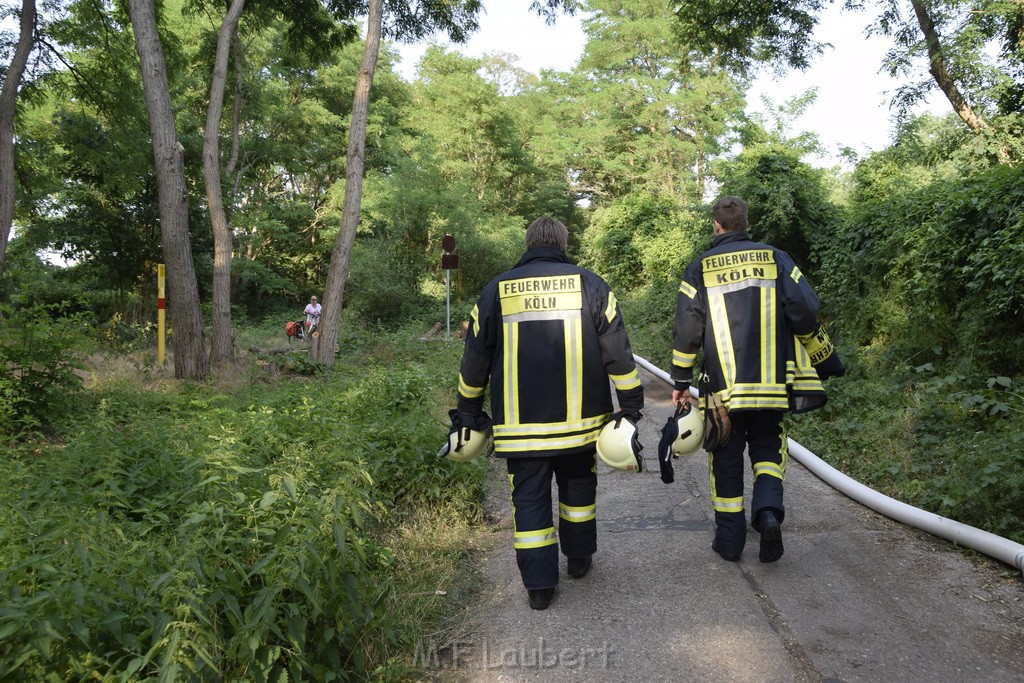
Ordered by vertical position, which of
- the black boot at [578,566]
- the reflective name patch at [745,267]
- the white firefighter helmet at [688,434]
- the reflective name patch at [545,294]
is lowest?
the black boot at [578,566]

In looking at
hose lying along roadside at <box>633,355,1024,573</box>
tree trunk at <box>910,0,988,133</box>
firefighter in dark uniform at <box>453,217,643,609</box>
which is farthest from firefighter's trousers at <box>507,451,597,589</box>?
tree trunk at <box>910,0,988,133</box>

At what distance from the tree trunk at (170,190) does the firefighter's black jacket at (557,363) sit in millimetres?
9118

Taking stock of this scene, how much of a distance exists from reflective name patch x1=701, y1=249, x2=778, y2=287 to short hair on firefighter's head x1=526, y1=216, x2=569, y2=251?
3.11 ft

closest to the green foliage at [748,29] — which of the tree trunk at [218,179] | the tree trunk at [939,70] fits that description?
the tree trunk at [939,70]

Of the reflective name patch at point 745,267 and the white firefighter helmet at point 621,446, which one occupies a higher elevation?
the reflective name patch at point 745,267

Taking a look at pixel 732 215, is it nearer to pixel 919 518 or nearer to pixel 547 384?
pixel 547 384

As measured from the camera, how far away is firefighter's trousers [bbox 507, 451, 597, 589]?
148 inches

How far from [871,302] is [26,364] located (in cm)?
959

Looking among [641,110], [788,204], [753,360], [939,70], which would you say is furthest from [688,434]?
[641,110]

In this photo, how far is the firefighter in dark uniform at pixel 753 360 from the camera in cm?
414

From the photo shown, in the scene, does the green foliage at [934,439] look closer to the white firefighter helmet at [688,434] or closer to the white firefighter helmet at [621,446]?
the white firefighter helmet at [688,434]

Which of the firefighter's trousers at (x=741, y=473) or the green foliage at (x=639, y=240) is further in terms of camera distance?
the green foliage at (x=639, y=240)

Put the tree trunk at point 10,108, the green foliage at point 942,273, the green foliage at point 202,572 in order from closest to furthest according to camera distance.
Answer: the green foliage at point 202,572 < the green foliage at point 942,273 < the tree trunk at point 10,108

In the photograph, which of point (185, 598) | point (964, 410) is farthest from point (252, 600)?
point (964, 410)
